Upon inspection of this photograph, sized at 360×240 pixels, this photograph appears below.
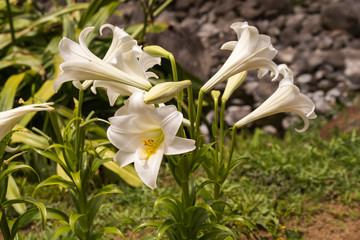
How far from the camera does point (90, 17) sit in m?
Result: 3.73

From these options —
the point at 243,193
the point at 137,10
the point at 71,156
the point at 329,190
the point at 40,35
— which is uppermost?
the point at 71,156

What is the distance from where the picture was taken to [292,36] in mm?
7059

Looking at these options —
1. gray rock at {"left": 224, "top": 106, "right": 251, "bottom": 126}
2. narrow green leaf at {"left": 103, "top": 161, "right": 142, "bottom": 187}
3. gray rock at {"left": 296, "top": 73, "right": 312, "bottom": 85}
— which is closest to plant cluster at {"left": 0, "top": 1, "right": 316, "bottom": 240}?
narrow green leaf at {"left": 103, "top": 161, "right": 142, "bottom": 187}

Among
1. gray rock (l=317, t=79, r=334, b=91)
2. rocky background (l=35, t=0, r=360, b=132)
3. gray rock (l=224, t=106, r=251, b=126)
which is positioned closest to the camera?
gray rock (l=224, t=106, r=251, b=126)

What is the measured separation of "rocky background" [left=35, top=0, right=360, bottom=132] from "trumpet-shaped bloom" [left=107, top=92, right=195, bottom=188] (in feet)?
12.0

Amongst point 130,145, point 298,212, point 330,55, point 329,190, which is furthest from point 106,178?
point 330,55

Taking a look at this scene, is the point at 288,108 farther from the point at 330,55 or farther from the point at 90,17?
the point at 330,55

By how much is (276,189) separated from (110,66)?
1.62 meters

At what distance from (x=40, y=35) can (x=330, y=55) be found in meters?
A: 4.39

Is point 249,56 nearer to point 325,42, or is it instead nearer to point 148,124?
point 148,124

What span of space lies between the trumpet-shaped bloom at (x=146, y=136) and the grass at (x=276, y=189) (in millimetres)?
1075

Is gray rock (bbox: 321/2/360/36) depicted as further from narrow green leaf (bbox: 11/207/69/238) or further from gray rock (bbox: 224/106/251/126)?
narrow green leaf (bbox: 11/207/69/238)

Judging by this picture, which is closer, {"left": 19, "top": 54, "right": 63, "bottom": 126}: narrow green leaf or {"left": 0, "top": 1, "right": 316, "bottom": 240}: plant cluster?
{"left": 0, "top": 1, "right": 316, "bottom": 240}: plant cluster

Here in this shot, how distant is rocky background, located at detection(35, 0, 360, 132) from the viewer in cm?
560
